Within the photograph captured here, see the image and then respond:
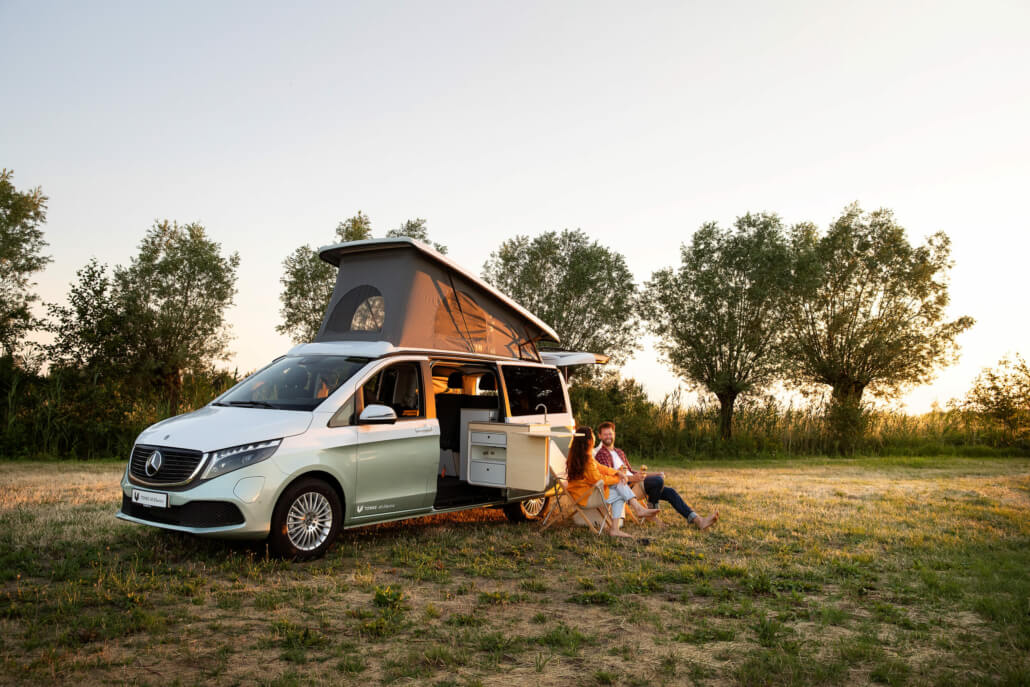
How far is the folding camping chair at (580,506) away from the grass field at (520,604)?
26 centimetres

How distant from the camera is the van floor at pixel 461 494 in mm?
8719

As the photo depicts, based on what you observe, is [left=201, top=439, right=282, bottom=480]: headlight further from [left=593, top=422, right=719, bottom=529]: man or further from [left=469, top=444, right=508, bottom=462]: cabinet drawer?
[left=593, top=422, right=719, bottom=529]: man

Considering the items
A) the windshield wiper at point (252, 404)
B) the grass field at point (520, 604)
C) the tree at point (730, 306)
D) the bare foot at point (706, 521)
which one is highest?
the tree at point (730, 306)

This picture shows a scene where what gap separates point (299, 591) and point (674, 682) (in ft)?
10.3

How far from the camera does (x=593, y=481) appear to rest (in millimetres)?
9148

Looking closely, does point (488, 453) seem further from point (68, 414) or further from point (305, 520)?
point (68, 414)

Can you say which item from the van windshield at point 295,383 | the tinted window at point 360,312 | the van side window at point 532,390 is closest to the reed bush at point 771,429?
the van side window at point 532,390

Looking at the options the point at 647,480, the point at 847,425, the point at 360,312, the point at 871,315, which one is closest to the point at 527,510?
the point at 647,480

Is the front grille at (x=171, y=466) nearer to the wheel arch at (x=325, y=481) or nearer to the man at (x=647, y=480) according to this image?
the wheel arch at (x=325, y=481)

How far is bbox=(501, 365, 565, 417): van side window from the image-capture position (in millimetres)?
9844

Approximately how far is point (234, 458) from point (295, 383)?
1.40 m

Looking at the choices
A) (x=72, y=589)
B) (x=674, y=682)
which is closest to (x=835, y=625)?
(x=674, y=682)

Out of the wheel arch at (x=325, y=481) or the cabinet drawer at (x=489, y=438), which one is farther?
the cabinet drawer at (x=489, y=438)

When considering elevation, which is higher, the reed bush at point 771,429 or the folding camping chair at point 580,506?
the reed bush at point 771,429
